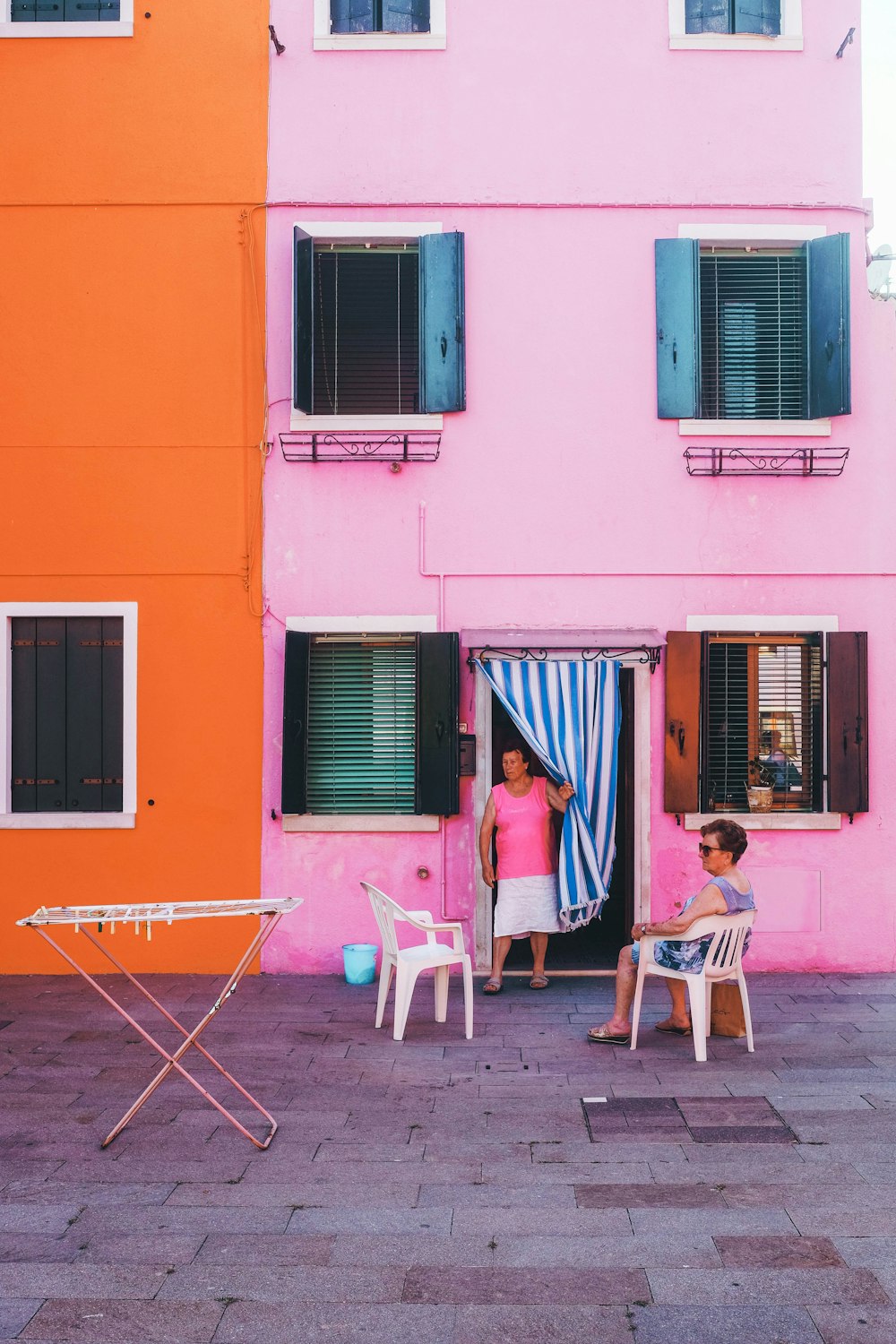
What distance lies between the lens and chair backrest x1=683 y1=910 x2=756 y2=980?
6.76 meters

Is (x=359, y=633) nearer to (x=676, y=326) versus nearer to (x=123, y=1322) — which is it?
Result: (x=676, y=326)

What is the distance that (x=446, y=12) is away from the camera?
927 cm

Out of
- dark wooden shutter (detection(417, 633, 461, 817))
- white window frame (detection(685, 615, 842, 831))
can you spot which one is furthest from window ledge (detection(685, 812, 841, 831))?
dark wooden shutter (detection(417, 633, 461, 817))

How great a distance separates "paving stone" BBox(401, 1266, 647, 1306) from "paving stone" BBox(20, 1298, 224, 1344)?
0.65 metres

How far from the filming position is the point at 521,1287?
13.5ft

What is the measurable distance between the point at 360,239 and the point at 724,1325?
25.4 feet

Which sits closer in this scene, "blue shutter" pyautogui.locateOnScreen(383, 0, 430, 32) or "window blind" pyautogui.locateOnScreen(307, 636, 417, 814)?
"window blind" pyautogui.locateOnScreen(307, 636, 417, 814)

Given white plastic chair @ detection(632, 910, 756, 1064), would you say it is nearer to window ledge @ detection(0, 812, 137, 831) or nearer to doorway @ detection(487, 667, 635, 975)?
doorway @ detection(487, 667, 635, 975)

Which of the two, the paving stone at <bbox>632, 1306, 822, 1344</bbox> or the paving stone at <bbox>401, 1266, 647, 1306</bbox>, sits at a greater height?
the paving stone at <bbox>632, 1306, 822, 1344</bbox>

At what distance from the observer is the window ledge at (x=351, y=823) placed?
29.8 ft

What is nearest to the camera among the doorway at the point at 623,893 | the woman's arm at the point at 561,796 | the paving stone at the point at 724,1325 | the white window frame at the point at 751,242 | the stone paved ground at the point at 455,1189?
the paving stone at the point at 724,1325

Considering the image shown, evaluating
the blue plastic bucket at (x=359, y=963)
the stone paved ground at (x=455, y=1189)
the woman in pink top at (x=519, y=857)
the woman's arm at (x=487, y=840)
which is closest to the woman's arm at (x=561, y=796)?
the woman in pink top at (x=519, y=857)

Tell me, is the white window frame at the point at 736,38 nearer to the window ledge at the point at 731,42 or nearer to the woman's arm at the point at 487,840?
the window ledge at the point at 731,42

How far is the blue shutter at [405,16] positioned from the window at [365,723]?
4541 mm
